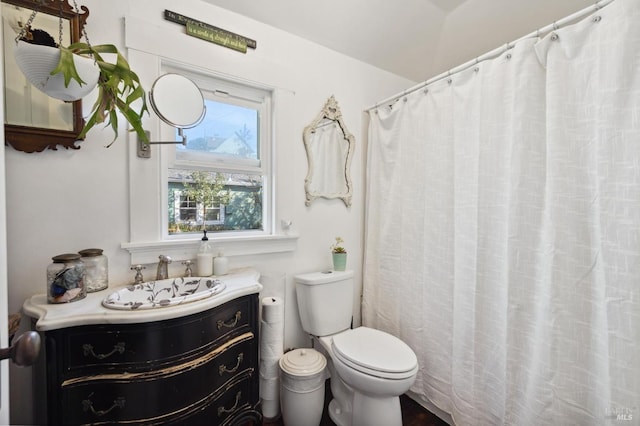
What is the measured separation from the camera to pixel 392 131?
6.14ft

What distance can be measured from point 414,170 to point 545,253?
82 centimetres

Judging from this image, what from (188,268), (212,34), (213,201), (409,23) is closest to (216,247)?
(188,268)

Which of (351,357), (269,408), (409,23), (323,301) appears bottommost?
(269,408)

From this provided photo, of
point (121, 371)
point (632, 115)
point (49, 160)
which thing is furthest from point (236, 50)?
point (632, 115)

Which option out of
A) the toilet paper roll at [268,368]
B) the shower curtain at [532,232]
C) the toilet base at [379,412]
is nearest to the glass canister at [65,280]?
the toilet paper roll at [268,368]

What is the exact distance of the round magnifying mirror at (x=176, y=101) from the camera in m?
1.26

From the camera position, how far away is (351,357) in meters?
1.36

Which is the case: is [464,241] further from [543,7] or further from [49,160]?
[49,160]

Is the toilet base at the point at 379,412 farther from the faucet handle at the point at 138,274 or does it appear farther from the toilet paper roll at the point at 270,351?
the faucet handle at the point at 138,274

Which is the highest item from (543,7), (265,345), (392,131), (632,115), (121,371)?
(543,7)

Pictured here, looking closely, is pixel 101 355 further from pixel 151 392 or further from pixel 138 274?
pixel 138 274

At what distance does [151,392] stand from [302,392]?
0.75m

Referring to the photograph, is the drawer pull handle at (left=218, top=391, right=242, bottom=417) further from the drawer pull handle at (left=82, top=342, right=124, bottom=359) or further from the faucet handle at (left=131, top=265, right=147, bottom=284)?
the faucet handle at (left=131, top=265, right=147, bottom=284)

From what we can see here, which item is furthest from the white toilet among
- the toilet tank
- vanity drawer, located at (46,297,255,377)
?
vanity drawer, located at (46,297,255,377)
